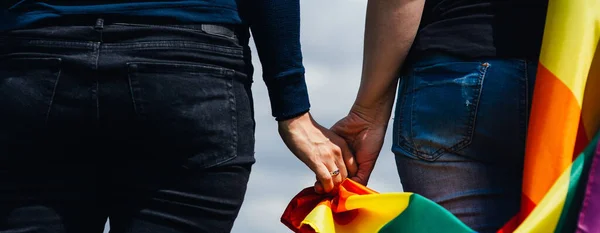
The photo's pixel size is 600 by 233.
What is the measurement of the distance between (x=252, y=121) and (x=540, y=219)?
72cm

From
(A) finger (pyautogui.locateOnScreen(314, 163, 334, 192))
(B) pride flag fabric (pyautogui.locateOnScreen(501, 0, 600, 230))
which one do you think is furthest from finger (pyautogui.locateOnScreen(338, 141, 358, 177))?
(B) pride flag fabric (pyautogui.locateOnScreen(501, 0, 600, 230))

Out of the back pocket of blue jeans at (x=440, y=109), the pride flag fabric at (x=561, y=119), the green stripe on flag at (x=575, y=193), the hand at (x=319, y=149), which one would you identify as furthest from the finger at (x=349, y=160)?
the green stripe on flag at (x=575, y=193)

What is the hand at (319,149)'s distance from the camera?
2.44m

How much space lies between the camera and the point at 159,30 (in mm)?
1992

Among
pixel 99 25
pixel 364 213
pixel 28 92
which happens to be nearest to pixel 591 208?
pixel 364 213

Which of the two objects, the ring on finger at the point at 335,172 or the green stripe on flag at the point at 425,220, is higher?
the green stripe on flag at the point at 425,220

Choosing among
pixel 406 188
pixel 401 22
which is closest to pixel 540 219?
A: pixel 406 188

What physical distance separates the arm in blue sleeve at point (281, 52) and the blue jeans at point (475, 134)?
346 mm

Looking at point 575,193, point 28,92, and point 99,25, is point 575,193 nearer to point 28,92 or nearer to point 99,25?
point 99,25

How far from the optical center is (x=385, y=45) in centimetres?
237

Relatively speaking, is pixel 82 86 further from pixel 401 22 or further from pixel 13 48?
pixel 401 22

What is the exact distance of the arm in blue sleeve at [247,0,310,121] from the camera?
2.26 m

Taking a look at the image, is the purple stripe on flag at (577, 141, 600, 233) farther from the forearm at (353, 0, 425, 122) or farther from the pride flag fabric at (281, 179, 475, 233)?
the forearm at (353, 0, 425, 122)

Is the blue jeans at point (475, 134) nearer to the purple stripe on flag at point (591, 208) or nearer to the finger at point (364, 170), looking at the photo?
the purple stripe on flag at point (591, 208)
